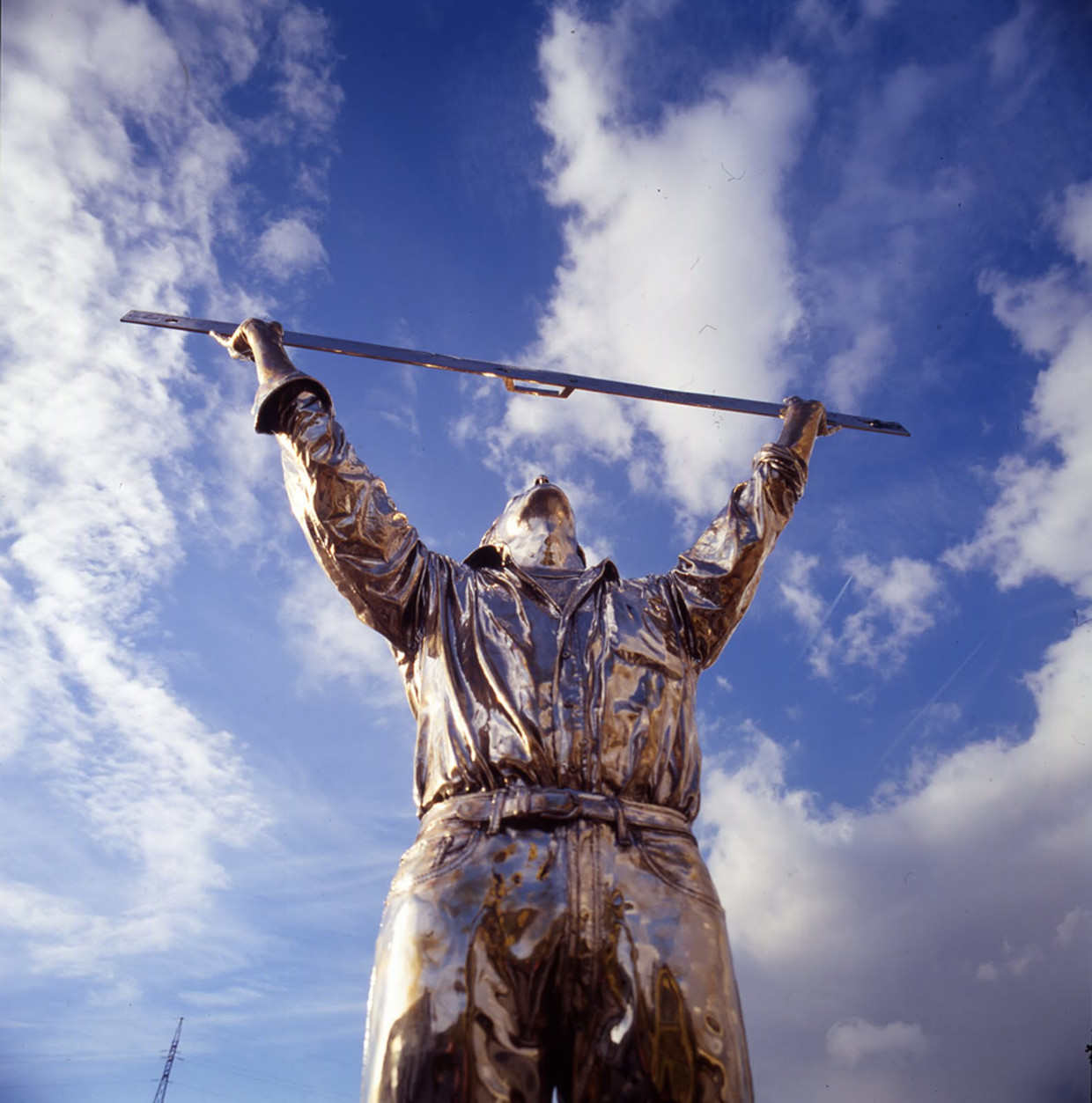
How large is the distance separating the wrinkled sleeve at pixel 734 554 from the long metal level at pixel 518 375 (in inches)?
34.9

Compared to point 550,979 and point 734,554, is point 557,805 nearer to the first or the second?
point 550,979

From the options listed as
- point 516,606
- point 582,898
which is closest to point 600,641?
point 516,606

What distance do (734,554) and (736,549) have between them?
0.03m

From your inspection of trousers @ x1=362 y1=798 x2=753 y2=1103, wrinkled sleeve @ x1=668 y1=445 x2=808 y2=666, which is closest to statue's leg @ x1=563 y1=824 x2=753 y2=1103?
trousers @ x1=362 y1=798 x2=753 y2=1103

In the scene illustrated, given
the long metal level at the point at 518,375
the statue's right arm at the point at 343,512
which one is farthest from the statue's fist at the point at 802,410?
the statue's right arm at the point at 343,512

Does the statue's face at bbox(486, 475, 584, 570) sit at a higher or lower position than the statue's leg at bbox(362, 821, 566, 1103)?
higher

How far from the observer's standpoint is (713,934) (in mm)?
4660

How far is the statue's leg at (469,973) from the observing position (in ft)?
13.5

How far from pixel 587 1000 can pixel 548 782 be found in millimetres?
927

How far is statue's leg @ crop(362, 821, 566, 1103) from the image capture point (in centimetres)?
412

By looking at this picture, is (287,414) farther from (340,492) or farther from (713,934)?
(713,934)

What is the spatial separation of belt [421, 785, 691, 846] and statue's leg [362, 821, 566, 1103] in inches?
2.7

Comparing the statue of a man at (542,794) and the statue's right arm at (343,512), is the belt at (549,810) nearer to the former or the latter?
the statue of a man at (542,794)

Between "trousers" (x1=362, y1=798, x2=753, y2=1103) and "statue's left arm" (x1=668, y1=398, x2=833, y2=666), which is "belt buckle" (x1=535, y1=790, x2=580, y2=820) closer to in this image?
"trousers" (x1=362, y1=798, x2=753, y2=1103)
